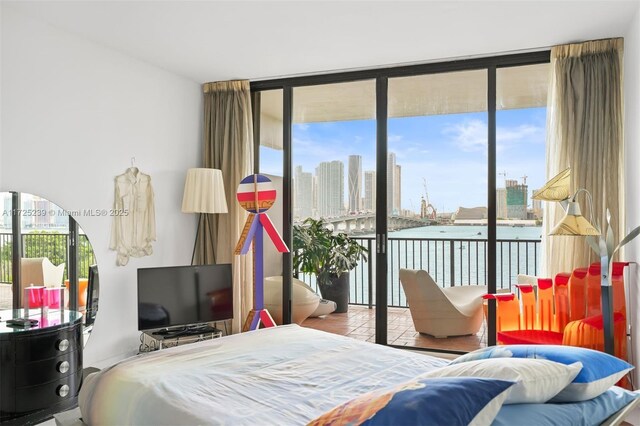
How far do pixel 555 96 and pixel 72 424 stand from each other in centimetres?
391

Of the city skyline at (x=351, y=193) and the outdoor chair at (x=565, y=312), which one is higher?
the city skyline at (x=351, y=193)

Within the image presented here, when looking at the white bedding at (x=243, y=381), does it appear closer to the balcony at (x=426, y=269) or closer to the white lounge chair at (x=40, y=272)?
the white lounge chair at (x=40, y=272)

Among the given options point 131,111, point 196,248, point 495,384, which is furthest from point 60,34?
point 495,384

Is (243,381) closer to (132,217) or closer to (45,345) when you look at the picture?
(45,345)

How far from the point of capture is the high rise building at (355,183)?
192 inches

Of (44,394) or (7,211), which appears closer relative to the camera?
(44,394)

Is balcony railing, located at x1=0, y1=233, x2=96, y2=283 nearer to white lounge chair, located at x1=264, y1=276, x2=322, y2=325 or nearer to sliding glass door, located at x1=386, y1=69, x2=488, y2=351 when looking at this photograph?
white lounge chair, located at x1=264, y1=276, x2=322, y2=325

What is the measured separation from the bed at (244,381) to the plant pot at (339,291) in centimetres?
214

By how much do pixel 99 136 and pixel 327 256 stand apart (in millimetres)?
2294

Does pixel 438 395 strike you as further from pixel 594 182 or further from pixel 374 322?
pixel 374 322

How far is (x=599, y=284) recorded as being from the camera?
343cm

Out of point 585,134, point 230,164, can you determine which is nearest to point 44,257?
point 230,164

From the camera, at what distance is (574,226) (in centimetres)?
314

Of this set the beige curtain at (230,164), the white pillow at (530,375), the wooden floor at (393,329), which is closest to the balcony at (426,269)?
the wooden floor at (393,329)
